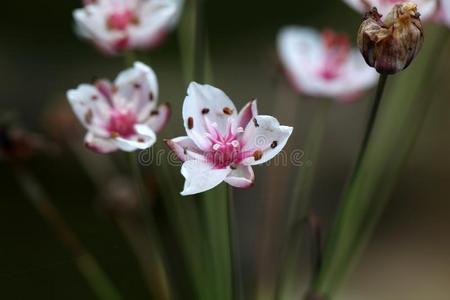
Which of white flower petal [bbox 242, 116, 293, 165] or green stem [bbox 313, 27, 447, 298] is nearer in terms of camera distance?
white flower petal [bbox 242, 116, 293, 165]

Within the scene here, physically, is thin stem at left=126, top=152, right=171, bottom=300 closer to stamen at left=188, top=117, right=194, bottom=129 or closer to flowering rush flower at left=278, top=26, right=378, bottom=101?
stamen at left=188, top=117, right=194, bottom=129

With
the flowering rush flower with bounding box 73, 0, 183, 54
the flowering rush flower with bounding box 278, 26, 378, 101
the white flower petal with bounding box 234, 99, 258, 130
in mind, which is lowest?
the white flower petal with bounding box 234, 99, 258, 130

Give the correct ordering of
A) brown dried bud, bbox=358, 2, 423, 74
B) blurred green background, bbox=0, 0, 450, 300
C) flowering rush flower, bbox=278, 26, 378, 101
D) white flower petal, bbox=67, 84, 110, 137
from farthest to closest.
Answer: blurred green background, bbox=0, 0, 450, 300 → flowering rush flower, bbox=278, 26, 378, 101 → white flower petal, bbox=67, 84, 110, 137 → brown dried bud, bbox=358, 2, 423, 74

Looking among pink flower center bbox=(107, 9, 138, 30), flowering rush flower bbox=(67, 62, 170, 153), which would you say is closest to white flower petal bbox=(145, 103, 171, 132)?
flowering rush flower bbox=(67, 62, 170, 153)

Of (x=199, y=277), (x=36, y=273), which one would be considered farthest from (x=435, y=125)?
(x=199, y=277)

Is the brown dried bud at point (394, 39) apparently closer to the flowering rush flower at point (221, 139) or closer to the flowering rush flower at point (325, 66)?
the flowering rush flower at point (221, 139)

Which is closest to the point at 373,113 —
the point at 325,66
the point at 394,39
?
the point at 394,39

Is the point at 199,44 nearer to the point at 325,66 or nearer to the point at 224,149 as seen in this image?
the point at 224,149
